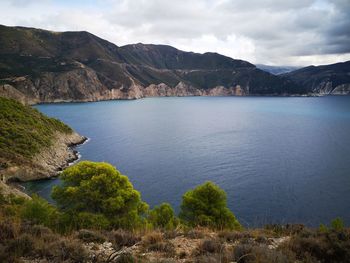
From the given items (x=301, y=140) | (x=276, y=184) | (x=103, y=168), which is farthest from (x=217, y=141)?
(x=103, y=168)

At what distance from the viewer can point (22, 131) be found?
63.6 meters

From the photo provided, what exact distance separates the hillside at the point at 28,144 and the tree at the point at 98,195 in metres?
26.7

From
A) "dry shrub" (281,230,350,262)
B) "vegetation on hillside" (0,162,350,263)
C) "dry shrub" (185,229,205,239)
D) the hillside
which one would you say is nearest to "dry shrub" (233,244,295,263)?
"vegetation on hillside" (0,162,350,263)

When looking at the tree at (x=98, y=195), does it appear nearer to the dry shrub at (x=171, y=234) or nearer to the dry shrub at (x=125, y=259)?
the dry shrub at (x=171, y=234)

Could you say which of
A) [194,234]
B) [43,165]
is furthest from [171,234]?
[43,165]

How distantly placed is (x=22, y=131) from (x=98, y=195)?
4653 centimetres

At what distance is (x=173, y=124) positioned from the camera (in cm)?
12581

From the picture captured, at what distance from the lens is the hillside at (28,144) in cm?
5269

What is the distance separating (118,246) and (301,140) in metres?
88.4

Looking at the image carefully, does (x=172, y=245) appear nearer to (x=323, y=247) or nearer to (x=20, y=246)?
(x=20, y=246)

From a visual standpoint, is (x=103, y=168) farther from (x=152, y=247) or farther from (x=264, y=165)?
(x=264, y=165)

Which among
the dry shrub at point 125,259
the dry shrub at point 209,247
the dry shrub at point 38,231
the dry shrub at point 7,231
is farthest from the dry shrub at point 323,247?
the dry shrub at point 7,231

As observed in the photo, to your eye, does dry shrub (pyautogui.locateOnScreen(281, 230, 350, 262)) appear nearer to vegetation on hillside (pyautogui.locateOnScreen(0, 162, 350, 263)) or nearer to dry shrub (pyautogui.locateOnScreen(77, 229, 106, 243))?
vegetation on hillside (pyautogui.locateOnScreen(0, 162, 350, 263))

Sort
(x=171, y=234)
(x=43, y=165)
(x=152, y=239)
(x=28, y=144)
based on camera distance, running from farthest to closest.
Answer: (x=28, y=144), (x=43, y=165), (x=171, y=234), (x=152, y=239)
